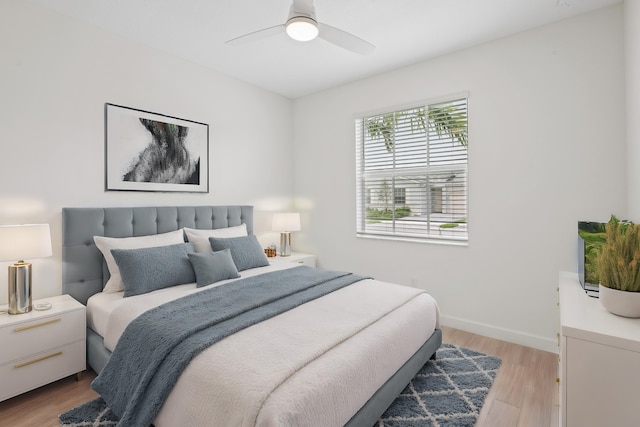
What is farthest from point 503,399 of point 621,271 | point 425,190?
point 425,190

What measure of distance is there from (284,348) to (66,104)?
8.50 ft

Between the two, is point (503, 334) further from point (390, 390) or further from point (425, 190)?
point (390, 390)

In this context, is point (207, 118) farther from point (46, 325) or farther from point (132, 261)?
point (46, 325)

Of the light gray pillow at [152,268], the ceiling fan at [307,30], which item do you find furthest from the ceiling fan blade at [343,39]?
the light gray pillow at [152,268]

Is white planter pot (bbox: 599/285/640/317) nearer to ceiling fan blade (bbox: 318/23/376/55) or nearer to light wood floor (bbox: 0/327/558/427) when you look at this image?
light wood floor (bbox: 0/327/558/427)

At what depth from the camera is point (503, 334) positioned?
9.80 feet

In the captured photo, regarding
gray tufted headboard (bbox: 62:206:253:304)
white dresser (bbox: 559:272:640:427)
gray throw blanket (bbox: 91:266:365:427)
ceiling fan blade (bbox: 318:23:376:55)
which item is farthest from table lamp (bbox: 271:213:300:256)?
white dresser (bbox: 559:272:640:427)

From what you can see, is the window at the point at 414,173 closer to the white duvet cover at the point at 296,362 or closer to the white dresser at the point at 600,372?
the white duvet cover at the point at 296,362

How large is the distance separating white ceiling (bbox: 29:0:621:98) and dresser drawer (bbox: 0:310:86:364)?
2266mm

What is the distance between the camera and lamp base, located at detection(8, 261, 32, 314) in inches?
83.7

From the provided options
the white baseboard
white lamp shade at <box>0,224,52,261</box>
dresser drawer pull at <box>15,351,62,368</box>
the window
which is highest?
the window

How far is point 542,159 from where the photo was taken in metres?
2.76

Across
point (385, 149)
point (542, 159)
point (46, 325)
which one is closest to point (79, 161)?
point (46, 325)

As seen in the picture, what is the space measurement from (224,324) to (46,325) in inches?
51.9
